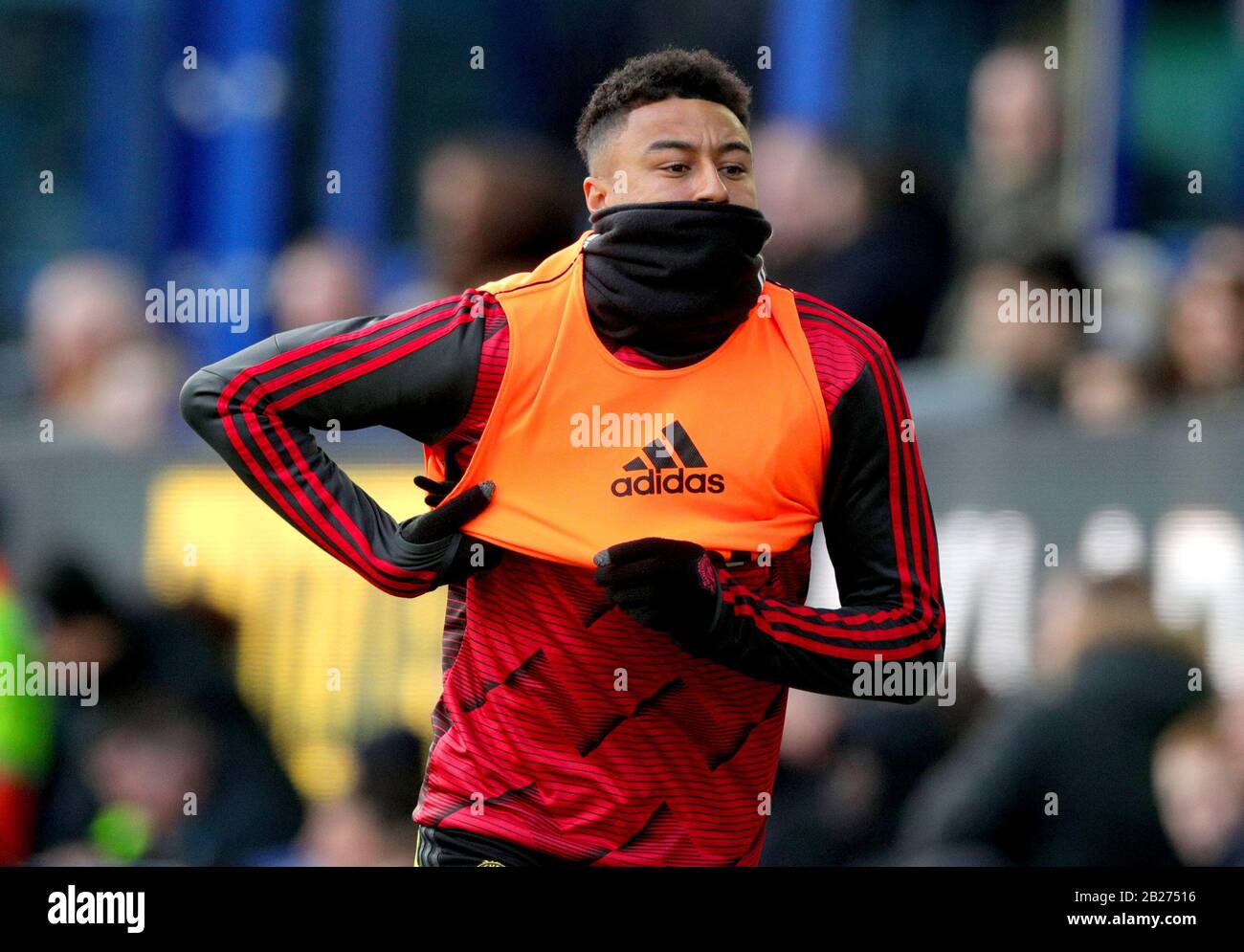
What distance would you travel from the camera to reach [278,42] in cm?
849

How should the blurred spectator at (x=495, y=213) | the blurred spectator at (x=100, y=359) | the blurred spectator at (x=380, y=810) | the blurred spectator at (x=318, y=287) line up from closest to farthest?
the blurred spectator at (x=495, y=213) < the blurred spectator at (x=380, y=810) < the blurred spectator at (x=318, y=287) < the blurred spectator at (x=100, y=359)

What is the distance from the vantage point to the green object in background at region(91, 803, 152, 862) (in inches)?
247

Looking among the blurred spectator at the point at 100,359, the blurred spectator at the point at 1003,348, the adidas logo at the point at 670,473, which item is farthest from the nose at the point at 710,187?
the blurred spectator at the point at 100,359

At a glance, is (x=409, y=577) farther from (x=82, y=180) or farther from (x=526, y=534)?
(x=82, y=180)

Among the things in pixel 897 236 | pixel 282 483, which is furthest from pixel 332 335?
pixel 897 236

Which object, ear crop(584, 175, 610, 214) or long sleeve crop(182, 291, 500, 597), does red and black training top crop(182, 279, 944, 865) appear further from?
ear crop(584, 175, 610, 214)

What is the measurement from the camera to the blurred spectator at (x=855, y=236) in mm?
6227

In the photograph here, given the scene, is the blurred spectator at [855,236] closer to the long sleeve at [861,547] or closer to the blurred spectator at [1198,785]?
the blurred spectator at [1198,785]

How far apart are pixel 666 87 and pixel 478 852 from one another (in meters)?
1.34

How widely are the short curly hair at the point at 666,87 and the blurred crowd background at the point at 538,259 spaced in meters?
1.40

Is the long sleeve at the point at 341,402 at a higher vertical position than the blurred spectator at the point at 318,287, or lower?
lower

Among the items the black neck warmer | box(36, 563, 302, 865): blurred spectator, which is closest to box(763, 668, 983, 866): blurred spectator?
box(36, 563, 302, 865): blurred spectator

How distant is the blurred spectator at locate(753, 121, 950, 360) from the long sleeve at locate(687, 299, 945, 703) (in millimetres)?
2616

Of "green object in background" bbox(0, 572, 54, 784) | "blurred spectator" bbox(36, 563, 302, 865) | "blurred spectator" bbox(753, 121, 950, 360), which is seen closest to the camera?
"blurred spectator" bbox(753, 121, 950, 360)
